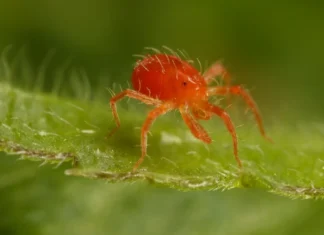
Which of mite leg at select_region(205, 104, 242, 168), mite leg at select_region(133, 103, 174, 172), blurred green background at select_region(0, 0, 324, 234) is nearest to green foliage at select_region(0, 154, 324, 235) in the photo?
mite leg at select_region(133, 103, 174, 172)

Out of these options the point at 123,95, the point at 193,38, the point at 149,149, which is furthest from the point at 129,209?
the point at 193,38

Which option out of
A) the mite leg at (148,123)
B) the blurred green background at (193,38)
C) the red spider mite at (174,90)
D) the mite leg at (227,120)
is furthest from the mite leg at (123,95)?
the blurred green background at (193,38)

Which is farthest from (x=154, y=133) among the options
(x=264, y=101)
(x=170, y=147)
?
(x=264, y=101)

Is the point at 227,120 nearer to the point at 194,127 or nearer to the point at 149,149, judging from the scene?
the point at 194,127

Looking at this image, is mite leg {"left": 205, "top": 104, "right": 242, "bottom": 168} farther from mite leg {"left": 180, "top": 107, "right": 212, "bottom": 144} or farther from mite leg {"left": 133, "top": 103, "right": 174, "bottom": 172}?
mite leg {"left": 133, "top": 103, "right": 174, "bottom": 172}

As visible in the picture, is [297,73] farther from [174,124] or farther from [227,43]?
[174,124]

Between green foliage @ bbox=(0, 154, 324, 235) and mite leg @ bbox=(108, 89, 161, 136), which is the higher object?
mite leg @ bbox=(108, 89, 161, 136)
